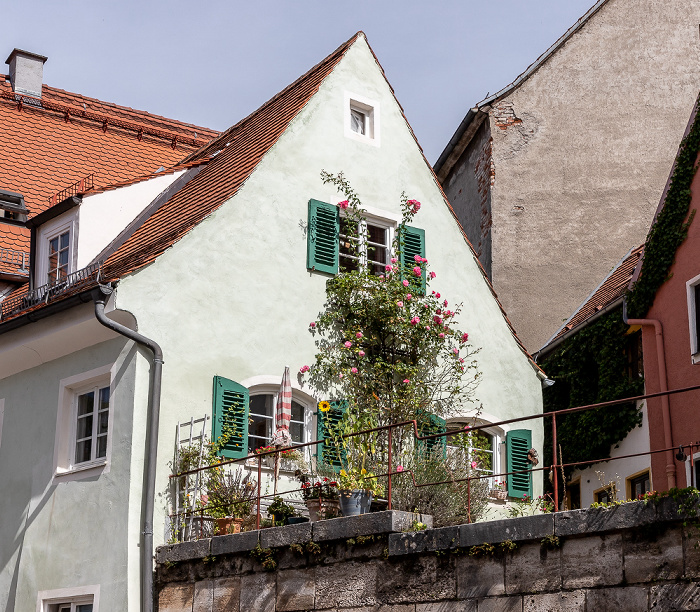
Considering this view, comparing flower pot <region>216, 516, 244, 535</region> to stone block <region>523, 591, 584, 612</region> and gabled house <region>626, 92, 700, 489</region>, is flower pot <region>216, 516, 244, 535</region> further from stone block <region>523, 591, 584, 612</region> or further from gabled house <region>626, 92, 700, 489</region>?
gabled house <region>626, 92, 700, 489</region>

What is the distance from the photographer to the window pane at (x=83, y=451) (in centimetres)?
1341

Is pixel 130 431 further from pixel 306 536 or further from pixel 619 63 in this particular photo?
pixel 619 63

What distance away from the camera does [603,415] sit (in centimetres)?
1781

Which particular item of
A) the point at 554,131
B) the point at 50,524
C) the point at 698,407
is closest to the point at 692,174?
the point at 698,407

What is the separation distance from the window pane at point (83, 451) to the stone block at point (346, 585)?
12.4 feet

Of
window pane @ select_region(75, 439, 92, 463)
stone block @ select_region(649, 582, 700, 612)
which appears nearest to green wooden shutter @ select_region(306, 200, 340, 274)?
window pane @ select_region(75, 439, 92, 463)

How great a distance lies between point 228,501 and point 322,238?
3.87 m

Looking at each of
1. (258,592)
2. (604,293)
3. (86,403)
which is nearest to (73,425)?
(86,403)

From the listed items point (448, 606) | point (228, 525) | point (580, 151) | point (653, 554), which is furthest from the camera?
point (580, 151)

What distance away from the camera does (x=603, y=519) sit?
8906 millimetres

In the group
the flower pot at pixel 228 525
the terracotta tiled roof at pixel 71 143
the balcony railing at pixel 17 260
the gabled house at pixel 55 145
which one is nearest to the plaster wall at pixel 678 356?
the flower pot at pixel 228 525

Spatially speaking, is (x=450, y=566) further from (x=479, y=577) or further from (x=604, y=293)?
(x=604, y=293)

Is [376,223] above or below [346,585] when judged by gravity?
above

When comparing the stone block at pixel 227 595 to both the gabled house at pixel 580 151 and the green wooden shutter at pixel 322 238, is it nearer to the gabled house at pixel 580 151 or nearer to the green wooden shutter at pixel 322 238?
the green wooden shutter at pixel 322 238
